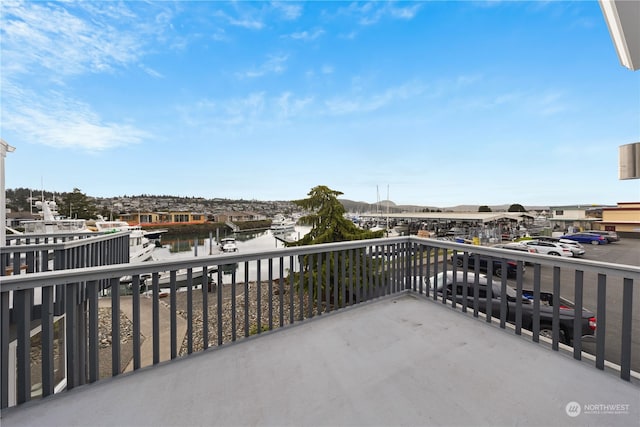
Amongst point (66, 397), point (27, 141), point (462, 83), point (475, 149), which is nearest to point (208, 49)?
point (27, 141)

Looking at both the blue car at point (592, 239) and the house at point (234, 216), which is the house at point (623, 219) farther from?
the house at point (234, 216)

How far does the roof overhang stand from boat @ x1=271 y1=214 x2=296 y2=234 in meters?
28.6

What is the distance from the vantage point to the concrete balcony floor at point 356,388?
1.20m

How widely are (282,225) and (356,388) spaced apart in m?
38.4

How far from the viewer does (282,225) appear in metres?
39.2

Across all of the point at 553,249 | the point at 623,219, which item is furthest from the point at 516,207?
the point at 553,249

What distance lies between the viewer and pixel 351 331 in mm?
2127

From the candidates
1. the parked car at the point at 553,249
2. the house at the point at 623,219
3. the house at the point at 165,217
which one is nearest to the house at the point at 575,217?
the house at the point at 623,219

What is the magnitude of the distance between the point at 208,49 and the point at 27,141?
6.71m

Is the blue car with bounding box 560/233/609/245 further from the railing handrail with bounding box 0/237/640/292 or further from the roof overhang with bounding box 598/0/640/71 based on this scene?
the railing handrail with bounding box 0/237/640/292

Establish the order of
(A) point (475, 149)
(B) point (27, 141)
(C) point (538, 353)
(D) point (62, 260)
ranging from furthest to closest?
(A) point (475, 149), (B) point (27, 141), (D) point (62, 260), (C) point (538, 353)

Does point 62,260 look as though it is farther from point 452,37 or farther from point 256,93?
point 256,93

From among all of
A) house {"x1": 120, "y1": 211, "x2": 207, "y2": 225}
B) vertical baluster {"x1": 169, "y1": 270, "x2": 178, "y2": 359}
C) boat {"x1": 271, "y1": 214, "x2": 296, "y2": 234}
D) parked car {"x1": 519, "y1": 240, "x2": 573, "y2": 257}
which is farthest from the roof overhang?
house {"x1": 120, "y1": 211, "x2": 207, "y2": 225}

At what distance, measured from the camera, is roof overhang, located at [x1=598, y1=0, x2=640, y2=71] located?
6.40 feet
